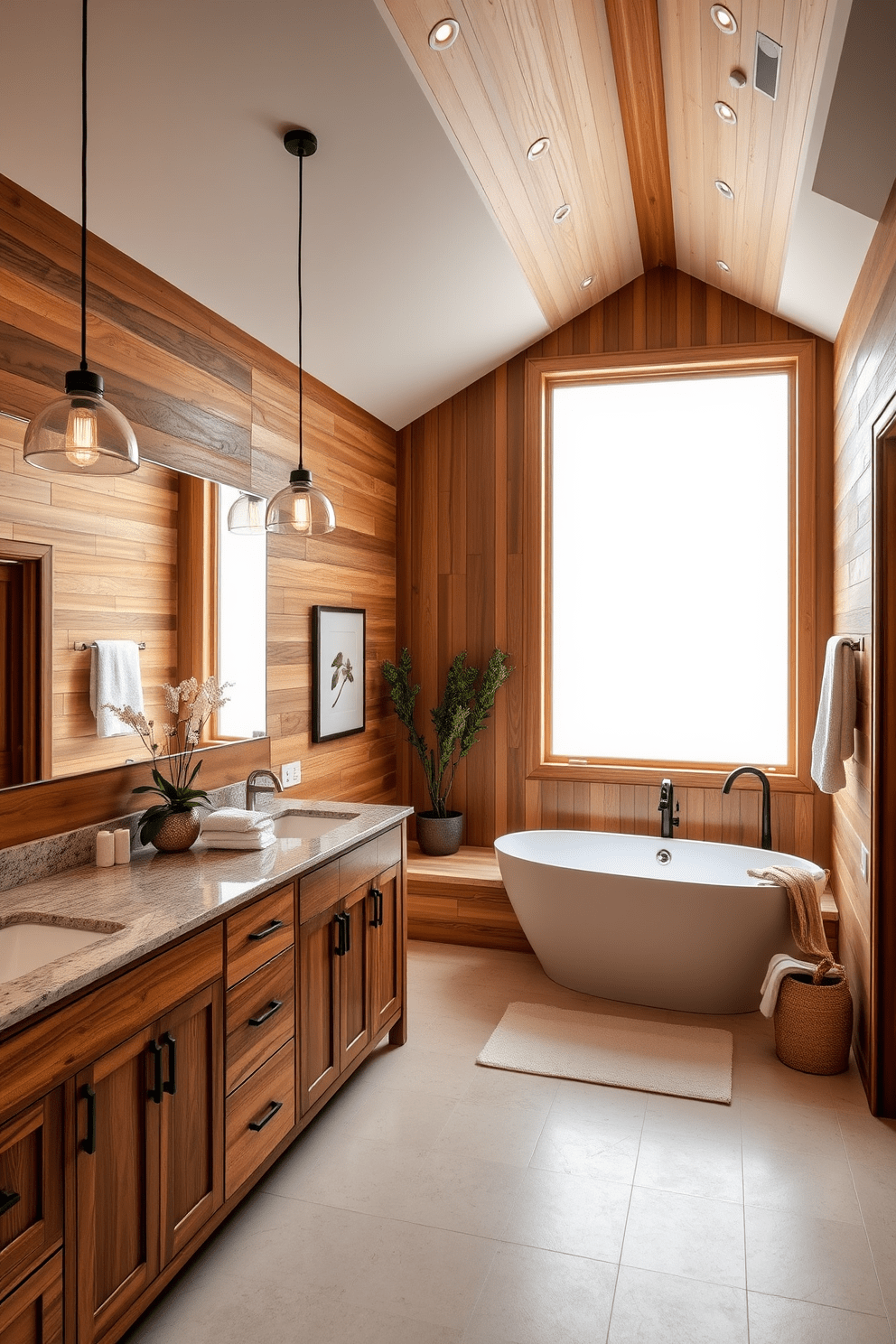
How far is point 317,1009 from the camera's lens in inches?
Answer: 98.8

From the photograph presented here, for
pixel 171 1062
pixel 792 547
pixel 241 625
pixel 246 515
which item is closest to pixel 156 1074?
pixel 171 1062

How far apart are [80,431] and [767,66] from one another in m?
2.14

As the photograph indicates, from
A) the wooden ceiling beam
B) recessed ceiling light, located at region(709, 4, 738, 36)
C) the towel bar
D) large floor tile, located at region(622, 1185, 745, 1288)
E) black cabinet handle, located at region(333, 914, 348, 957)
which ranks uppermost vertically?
the wooden ceiling beam

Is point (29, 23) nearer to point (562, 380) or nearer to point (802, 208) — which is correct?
point (802, 208)

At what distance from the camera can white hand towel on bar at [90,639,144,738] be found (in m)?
2.38

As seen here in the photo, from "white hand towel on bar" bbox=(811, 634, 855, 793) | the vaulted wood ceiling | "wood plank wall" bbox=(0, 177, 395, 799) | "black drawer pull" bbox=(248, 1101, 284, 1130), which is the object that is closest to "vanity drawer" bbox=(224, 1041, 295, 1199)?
"black drawer pull" bbox=(248, 1101, 284, 1130)

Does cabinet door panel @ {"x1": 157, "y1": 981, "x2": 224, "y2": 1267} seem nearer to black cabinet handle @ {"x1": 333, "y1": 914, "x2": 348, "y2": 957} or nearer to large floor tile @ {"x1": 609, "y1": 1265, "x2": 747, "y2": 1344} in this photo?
black cabinet handle @ {"x1": 333, "y1": 914, "x2": 348, "y2": 957}

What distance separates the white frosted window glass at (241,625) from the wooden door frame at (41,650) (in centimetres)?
78

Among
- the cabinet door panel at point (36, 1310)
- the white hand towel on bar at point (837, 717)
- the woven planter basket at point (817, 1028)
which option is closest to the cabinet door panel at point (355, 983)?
the cabinet door panel at point (36, 1310)

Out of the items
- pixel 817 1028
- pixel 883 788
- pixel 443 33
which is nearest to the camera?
pixel 443 33

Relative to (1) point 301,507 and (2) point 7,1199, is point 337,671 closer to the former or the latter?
(1) point 301,507

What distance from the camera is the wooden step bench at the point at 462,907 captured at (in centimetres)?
410

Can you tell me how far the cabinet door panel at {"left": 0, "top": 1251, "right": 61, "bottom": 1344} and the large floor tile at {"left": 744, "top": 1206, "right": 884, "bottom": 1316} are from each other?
1466 millimetres

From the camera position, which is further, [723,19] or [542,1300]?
[723,19]
